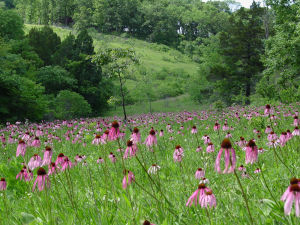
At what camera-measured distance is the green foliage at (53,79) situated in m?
19.3

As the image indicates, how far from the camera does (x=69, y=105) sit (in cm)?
1720

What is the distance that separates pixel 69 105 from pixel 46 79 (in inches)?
153

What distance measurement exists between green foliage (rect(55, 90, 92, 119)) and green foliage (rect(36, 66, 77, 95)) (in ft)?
8.80

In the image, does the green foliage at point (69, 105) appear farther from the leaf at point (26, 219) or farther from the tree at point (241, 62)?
the leaf at point (26, 219)

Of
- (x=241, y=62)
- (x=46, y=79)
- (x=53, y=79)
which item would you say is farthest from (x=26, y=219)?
(x=241, y=62)

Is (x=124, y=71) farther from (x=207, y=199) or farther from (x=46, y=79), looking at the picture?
(x=207, y=199)

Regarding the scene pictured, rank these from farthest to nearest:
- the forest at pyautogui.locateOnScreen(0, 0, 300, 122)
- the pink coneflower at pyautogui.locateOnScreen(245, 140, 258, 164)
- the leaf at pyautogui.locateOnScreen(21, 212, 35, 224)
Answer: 1. the forest at pyautogui.locateOnScreen(0, 0, 300, 122)
2. the leaf at pyautogui.locateOnScreen(21, 212, 35, 224)
3. the pink coneflower at pyautogui.locateOnScreen(245, 140, 258, 164)

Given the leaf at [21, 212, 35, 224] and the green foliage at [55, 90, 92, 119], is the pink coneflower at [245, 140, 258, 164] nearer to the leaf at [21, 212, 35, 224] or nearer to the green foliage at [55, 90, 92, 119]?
the leaf at [21, 212, 35, 224]

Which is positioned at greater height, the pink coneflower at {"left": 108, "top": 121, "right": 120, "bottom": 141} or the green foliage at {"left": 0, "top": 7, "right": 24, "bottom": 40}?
the green foliage at {"left": 0, "top": 7, "right": 24, "bottom": 40}

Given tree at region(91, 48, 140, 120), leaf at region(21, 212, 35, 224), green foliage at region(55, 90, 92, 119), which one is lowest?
green foliage at region(55, 90, 92, 119)

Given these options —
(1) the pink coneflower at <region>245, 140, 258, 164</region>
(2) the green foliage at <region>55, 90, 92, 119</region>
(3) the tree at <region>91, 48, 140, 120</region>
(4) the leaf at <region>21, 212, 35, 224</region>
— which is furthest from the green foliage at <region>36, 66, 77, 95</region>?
(1) the pink coneflower at <region>245, 140, 258, 164</region>

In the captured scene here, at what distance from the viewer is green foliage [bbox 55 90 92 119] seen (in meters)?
16.8

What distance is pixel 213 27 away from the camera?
249ft

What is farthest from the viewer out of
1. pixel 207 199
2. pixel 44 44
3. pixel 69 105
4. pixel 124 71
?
pixel 44 44
